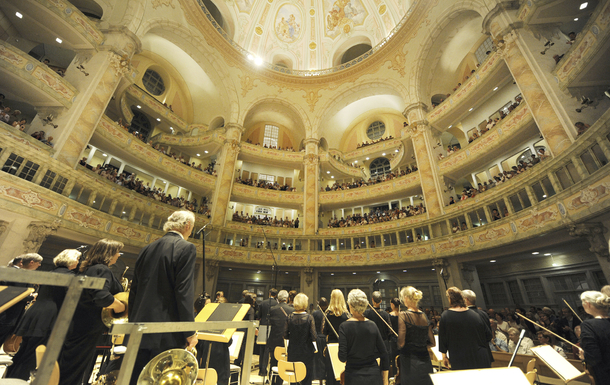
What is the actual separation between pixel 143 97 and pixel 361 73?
15.8m

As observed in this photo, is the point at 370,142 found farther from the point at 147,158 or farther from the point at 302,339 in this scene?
the point at 302,339

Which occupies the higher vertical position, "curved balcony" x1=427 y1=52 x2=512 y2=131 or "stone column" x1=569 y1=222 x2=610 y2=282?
"curved balcony" x1=427 y1=52 x2=512 y2=131

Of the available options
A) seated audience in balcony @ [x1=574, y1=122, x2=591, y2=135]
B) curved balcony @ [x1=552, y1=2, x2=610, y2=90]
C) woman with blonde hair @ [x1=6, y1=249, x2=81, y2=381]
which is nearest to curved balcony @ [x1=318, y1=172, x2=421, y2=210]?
seated audience in balcony @ [x1=574, y1=122, x2=591, y2=135]

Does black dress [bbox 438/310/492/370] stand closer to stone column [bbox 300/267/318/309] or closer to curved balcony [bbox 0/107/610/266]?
curved balcony [bbox 0/107/610/266]

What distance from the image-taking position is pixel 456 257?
12594 millimetres

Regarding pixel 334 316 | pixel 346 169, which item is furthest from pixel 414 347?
pixel 346 169

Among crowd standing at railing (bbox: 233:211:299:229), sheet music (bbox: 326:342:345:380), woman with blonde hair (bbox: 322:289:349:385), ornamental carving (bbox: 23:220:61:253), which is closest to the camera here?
sheet music (bbox: 326:342:345:380)

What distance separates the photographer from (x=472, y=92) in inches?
554

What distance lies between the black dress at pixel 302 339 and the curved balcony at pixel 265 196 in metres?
14.7

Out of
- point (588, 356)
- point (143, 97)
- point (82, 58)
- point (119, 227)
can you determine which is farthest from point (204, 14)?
point (588, 356)

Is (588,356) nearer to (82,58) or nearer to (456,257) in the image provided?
(456,257)

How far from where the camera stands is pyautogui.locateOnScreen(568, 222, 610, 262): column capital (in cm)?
779

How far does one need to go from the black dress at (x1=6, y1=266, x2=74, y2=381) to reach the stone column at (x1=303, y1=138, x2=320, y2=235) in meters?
14.9

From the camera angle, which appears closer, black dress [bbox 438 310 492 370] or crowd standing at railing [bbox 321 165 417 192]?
black dress [bbox 438 310 492 370]
